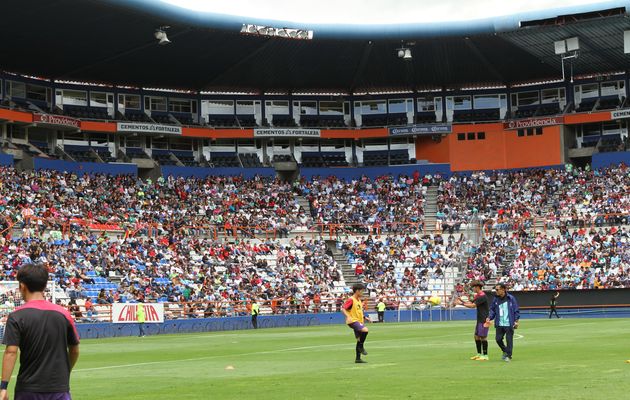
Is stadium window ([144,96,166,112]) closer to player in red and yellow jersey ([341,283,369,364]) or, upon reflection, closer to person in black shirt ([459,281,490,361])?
player in red and yellow jersey ([341,283,369,364])

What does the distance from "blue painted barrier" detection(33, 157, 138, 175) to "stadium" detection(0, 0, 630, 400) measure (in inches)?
6.8

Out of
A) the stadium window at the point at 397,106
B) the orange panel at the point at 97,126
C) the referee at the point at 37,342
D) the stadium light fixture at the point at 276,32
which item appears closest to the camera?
the referee at the point at 37,342

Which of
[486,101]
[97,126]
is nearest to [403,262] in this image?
[486,101]

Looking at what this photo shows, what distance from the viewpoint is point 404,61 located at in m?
75.6

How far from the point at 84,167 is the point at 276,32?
17606mm

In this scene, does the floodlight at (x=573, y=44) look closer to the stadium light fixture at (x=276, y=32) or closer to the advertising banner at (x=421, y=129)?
the advertising banner at (x=421, y=129)

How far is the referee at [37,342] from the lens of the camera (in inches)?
342

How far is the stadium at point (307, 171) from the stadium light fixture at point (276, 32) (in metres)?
0.17

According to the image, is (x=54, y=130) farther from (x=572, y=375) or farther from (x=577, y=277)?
(x=572, y=375)

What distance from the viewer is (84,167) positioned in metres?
71.1

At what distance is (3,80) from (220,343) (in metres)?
40.4

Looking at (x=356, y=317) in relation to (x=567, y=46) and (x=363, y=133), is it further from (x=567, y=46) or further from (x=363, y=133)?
(x=363, y=133)

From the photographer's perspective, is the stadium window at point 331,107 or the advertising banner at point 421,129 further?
the stadium window at point 331,107

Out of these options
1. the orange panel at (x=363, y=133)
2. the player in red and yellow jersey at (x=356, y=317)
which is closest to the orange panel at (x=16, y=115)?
the orange panel at (x=363, y=133)
